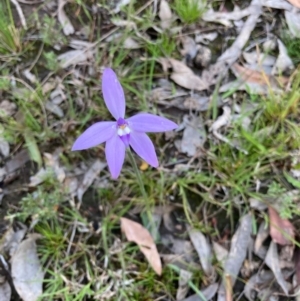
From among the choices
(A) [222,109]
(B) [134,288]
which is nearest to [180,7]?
(A) [222,109]

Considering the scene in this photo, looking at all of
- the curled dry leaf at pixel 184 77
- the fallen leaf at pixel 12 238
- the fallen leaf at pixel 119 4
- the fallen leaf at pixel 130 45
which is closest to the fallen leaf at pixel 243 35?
the curled dry leaf at pixel 184 77

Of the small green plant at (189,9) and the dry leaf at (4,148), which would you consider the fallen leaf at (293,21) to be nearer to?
the small green plant at (189,9)

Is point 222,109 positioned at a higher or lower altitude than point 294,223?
higher

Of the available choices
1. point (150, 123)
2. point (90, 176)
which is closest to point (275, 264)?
point (90, 176)

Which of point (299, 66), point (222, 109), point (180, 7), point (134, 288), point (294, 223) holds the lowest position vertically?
point (134, 288)

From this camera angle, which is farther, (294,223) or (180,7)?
(180,7)

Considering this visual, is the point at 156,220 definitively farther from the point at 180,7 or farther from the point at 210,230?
the point at 180,7
